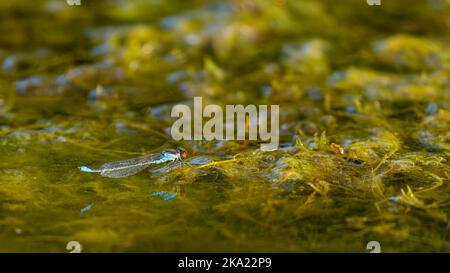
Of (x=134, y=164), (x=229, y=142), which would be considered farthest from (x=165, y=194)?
(x=229, y=142)

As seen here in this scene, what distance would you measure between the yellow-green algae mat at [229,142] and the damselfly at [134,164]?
0.14 ft

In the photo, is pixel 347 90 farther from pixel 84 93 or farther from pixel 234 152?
pixel 84 93

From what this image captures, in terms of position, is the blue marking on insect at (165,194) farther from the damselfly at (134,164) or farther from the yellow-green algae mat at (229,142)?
the damselfly at (134,164)

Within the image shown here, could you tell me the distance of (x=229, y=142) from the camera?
2.65m

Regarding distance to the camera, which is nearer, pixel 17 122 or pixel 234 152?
pixel 234 152

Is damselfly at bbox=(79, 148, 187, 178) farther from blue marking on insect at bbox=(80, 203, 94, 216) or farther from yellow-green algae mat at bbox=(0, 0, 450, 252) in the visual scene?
blue marking on insect at bbox=(80, 203, 94, 216)

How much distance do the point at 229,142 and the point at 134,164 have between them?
467 millimetres

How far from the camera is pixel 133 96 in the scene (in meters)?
3.23

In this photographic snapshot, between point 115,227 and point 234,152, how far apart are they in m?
0.72

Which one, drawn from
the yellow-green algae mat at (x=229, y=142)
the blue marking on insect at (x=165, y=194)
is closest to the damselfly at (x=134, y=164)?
the yellow-green algae mat at (x=229, y=142)

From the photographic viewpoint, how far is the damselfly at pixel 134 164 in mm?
2338

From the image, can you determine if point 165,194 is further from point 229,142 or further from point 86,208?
point 229,142
